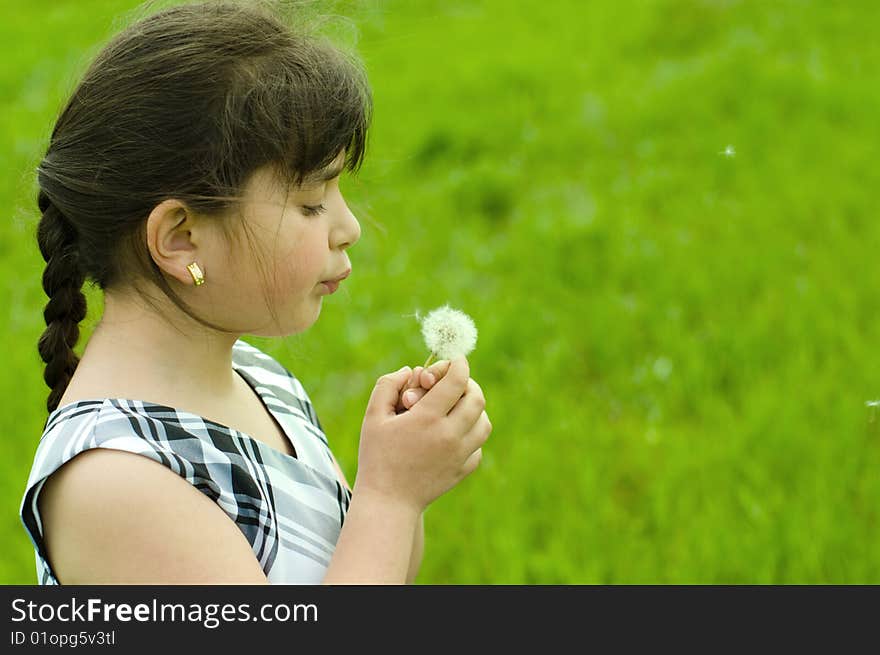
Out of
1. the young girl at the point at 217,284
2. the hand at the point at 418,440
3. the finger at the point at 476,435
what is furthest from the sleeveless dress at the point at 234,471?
the finger at the point at 476,435

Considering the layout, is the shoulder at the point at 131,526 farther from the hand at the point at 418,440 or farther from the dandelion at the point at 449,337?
the dandelion at the point at 449,337

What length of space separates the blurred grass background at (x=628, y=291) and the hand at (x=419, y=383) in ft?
1.79

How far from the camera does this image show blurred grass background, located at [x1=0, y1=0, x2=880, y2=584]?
270 centimetres

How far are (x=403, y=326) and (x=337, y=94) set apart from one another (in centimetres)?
241

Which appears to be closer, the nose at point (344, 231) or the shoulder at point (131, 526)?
the shoulder at point (131, 526)

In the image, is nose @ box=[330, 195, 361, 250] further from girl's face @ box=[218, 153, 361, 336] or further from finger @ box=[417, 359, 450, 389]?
finger @ box=[417, 359, 450, 389]

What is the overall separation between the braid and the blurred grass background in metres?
0.10

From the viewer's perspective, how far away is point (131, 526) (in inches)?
45.8

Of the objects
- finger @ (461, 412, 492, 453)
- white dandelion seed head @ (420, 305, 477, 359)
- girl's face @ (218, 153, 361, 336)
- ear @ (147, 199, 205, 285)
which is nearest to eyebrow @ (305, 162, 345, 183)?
girl's face @ (218, 153, 361, 336)

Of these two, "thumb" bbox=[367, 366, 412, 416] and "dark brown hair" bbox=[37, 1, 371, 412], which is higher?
"dark brown hair" bbox=[37, 1, 371, 412]

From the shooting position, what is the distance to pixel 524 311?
373cm

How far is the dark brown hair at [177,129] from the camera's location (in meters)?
1.30

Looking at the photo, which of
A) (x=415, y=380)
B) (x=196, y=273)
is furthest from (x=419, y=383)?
(x=196, y=273)
